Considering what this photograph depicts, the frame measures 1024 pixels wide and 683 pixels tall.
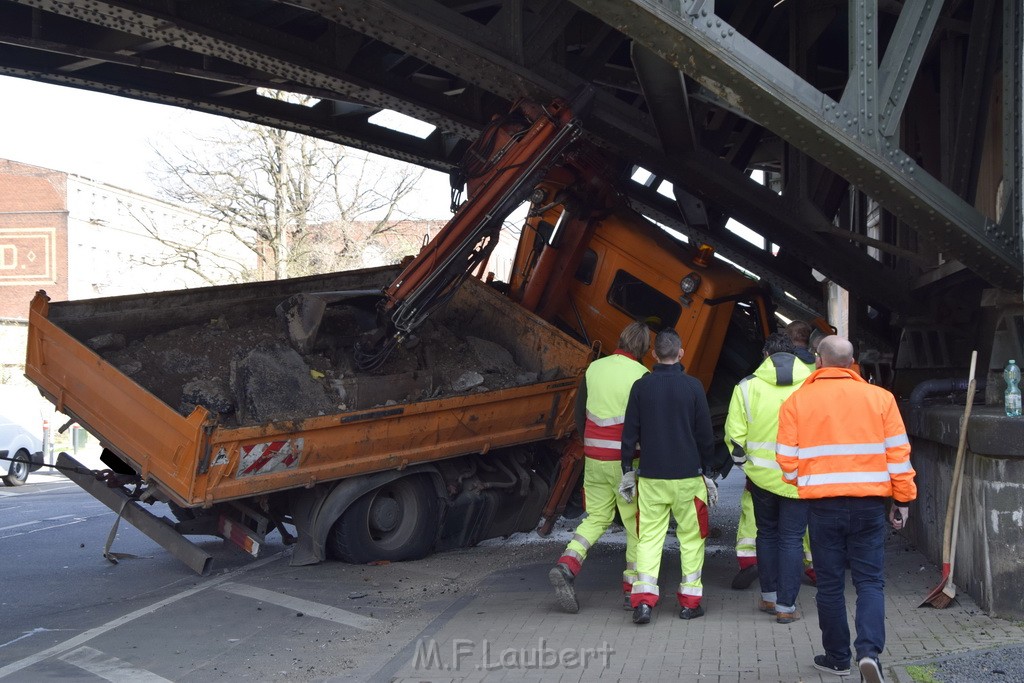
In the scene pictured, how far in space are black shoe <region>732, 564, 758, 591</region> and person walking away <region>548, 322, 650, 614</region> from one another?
936 mm

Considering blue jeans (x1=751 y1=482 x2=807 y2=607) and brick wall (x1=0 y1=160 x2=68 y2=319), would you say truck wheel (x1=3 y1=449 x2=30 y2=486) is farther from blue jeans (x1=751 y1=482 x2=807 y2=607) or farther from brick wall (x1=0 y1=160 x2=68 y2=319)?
brick wall (x1=0 y1=160 x2=68 y2=319)

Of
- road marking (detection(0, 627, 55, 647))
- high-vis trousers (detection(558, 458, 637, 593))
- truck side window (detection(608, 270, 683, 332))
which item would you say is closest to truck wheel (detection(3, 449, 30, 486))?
road marking (detection(0, 627, 55, 647))

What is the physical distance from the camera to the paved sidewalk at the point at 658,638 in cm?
521

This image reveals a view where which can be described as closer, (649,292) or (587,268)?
(649,292)

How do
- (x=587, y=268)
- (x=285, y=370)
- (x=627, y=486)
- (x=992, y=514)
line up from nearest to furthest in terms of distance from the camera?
(x=992, y=514) < (x=627, y=486) < (x=285, y=370) < (x=587, y=268)

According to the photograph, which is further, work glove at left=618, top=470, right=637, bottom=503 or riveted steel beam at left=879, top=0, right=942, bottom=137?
riveted steel beam at left=879, top=0, right=942, bottom=137

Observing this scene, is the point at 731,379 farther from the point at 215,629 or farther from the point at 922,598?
the point at 215,629

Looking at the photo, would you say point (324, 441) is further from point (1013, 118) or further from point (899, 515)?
point (1013, 118)

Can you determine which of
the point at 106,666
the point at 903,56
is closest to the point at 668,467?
the point at 903,56

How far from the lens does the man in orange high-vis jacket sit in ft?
15.7

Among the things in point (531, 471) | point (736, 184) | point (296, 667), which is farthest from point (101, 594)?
point (736, 184)

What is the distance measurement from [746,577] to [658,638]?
5.00ft

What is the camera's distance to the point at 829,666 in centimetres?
501

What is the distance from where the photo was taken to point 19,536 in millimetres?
11016
